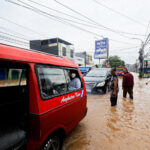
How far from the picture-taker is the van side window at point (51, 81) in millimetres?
1718

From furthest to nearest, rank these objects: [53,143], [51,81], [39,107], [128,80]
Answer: [128,80], [51,81], [53,143], [39,107]

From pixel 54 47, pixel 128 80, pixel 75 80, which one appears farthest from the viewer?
pixel 54 47

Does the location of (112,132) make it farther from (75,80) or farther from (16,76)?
(16,76)

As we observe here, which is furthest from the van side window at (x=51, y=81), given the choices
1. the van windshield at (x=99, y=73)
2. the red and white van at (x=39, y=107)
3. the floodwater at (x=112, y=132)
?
the van windshield at (x=99, y=73)

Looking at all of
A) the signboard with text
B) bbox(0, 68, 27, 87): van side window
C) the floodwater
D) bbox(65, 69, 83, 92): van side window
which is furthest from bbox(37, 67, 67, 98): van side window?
the signboard with text

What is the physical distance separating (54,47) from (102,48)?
1756 cm

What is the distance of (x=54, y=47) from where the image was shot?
34.6 m

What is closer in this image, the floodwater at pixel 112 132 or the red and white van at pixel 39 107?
the red and white van at pixel 39 107

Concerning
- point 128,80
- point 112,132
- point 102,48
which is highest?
point 102,48

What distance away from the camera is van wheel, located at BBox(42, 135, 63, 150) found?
5.53 feet

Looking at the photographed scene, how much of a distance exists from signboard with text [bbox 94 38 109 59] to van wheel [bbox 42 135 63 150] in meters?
23.3

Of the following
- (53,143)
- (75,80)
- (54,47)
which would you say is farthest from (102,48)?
(53,143)

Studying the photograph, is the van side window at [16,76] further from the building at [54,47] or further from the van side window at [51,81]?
the building at [54,47]

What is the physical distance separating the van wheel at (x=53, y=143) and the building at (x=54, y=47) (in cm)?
3283
